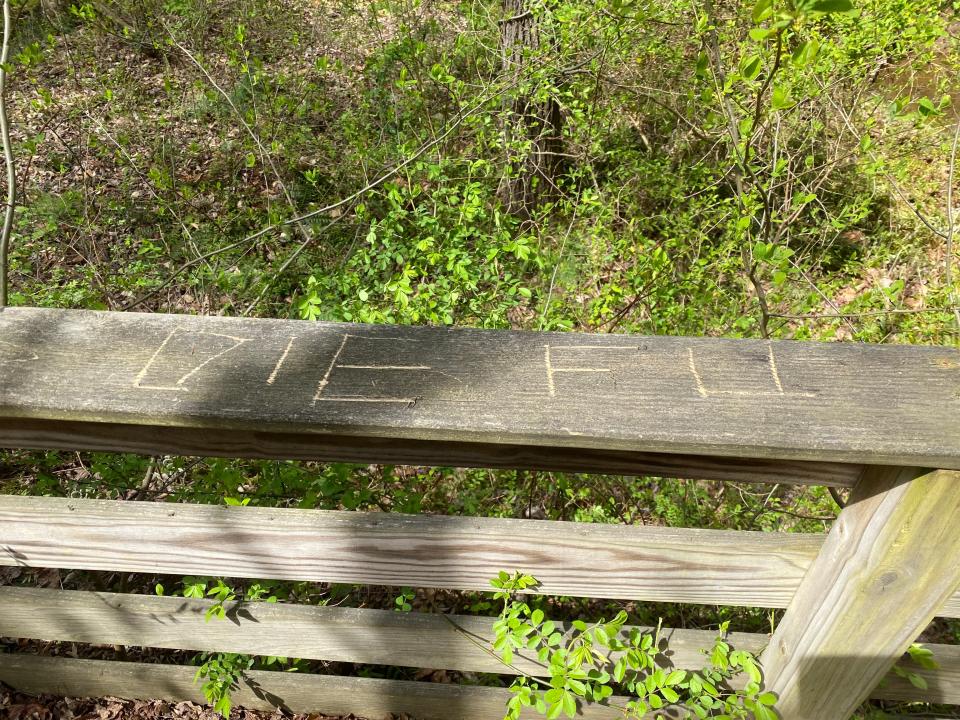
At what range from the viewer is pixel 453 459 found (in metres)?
1.07

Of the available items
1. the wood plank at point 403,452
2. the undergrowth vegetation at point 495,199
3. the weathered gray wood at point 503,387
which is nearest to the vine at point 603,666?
the undergrowth vegetation at point 495,199

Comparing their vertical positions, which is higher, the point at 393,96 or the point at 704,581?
the point at 393,96

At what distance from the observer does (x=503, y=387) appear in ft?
3.07

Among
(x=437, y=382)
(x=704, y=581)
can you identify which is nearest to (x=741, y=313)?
(x=704, y=581)

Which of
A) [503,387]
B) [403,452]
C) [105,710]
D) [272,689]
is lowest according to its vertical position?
[105,710]

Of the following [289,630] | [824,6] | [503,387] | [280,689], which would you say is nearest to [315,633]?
[289,630]

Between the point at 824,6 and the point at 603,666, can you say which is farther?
the point at 603,666

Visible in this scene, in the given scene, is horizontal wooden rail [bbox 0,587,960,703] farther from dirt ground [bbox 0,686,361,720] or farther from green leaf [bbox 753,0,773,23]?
green leaf [bbox 753,0,773,23]

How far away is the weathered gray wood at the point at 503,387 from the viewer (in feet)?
2.86

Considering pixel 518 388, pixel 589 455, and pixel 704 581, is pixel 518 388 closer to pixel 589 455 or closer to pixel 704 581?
pixel 589 455

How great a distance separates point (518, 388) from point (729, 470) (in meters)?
0.44

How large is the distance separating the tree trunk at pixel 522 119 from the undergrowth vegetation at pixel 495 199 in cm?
4

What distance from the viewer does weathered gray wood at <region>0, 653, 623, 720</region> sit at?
1.94m

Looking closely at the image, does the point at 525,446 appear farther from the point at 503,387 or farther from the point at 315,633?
the point at 315,633
